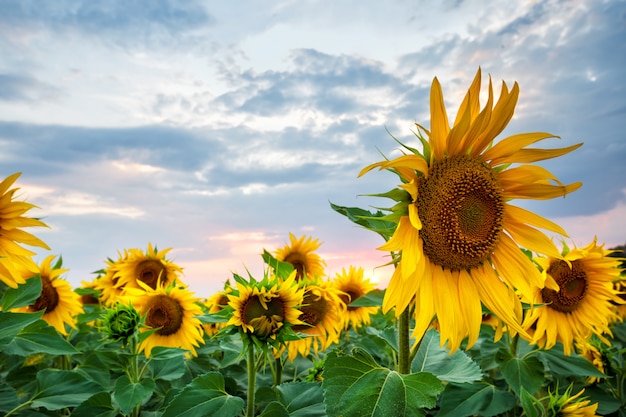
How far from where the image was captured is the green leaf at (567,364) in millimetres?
A: 3490

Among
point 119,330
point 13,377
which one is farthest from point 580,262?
point 13,377

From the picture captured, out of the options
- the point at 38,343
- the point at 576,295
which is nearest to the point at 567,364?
the point at 576,295

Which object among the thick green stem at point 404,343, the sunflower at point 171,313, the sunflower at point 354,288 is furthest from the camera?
the sunflower at point 354,288

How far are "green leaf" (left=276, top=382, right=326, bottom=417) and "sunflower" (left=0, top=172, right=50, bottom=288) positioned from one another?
1.72 meters

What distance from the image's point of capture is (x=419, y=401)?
2.11m

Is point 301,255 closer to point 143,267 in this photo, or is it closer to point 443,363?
point 143,267

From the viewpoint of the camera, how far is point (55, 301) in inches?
180

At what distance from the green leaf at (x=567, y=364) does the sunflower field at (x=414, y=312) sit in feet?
0.03

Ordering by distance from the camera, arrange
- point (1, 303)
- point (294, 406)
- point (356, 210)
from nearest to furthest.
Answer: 1. point (356, 210)
2. point (294, 406)
3. point (1, 303)

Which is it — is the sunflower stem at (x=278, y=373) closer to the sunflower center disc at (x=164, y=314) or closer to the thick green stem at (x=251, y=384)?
the thick green stem at (x=251, y=384)

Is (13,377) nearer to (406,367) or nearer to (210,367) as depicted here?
(210,367)

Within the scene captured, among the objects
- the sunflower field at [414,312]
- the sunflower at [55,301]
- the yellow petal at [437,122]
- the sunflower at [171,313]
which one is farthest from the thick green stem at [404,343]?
the sunflower at [55,301]

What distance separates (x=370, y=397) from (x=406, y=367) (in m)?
0.29

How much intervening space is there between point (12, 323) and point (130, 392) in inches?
27.3
